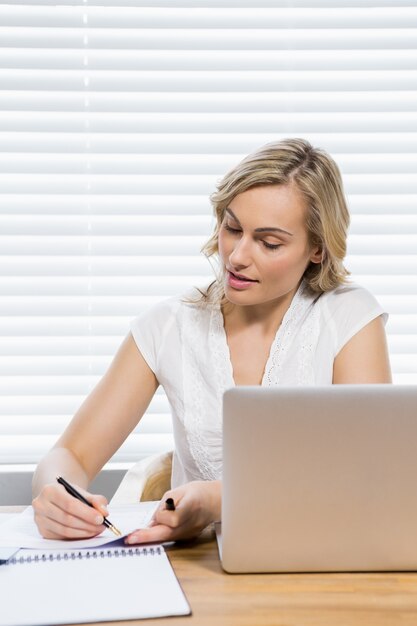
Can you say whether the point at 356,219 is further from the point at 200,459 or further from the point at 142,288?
the point at 200,459

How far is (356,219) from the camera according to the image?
253 centimetres

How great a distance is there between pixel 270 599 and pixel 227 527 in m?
0.12

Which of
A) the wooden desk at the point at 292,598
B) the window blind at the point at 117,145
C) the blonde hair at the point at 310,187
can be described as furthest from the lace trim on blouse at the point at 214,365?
the wooden desk at the point at 292,598

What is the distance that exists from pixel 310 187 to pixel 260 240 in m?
0.18

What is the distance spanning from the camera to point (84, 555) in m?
1.22

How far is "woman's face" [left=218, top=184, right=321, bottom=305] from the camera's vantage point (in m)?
1.80

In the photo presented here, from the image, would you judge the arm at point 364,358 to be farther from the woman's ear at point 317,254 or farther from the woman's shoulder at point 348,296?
the woman's ear at point 317,254

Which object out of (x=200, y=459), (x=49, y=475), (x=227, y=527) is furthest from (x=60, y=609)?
(x=200, y=459)

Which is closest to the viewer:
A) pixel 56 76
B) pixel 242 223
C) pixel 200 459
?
pixel 242 223

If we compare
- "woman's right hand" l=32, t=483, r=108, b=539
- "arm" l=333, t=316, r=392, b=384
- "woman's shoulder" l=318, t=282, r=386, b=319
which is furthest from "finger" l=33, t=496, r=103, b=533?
"woman's shoulder" l=318, t=282, r=386, b=319

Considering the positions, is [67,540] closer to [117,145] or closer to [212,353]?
[212,353]

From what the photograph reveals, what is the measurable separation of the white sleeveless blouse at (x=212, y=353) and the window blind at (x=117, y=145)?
428 mm

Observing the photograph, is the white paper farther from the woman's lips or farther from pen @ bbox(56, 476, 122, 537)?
the woman's lips

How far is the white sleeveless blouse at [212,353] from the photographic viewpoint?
1963 millimetres
